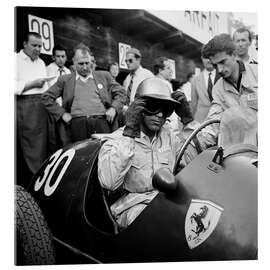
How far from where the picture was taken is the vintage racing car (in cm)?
194

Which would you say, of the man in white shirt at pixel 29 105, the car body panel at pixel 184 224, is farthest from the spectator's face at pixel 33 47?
the car body panel at pixel 184 224

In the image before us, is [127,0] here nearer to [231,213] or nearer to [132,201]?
[132,201]

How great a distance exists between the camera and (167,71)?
275cm

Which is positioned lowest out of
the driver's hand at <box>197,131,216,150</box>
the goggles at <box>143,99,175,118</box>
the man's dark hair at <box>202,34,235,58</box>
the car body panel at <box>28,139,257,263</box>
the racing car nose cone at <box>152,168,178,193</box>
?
the car body panel at <box>28,139,257,263</box>

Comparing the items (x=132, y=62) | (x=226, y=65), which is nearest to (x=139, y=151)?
(x=132, y=62)

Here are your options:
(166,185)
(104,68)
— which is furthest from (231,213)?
(104,68)

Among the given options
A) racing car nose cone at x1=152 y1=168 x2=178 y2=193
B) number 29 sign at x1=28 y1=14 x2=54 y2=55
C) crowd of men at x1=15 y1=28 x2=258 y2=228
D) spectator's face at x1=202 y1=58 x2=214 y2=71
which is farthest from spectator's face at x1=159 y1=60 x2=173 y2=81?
racing car nose cone at x1=152 y1=168 x2=178 y2=193

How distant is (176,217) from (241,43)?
1.29 metres

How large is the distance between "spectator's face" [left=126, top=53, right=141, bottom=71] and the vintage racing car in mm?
652

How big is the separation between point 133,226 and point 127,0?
1.33 meters

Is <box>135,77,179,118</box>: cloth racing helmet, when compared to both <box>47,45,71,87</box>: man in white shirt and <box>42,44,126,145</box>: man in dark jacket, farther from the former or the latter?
<box>47,45,71,87</box>: man in white shirt

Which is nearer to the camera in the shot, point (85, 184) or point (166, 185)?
point (166, 185)
